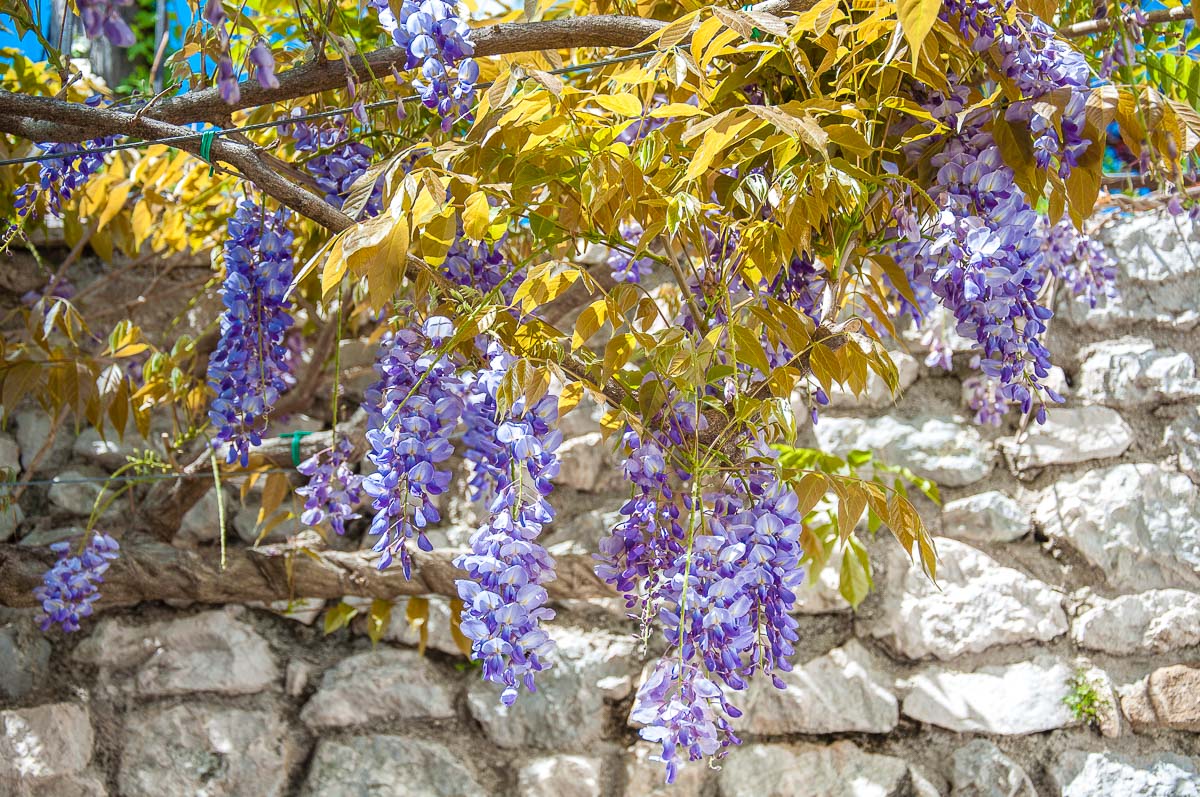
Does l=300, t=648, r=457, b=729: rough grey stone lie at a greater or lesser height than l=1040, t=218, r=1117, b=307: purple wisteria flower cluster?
lesser

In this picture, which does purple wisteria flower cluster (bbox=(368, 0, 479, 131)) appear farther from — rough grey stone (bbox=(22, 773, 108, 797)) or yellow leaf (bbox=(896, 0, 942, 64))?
rough grey stone (bbox=(22, 773, 108, 797))

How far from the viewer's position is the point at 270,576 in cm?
166

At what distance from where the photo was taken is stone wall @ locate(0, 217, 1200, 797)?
1.58 m

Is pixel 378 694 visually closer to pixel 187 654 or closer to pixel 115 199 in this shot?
pixel 187 654

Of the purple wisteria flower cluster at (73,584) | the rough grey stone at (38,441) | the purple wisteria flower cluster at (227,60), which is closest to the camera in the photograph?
→ the purple wisteria flower cluster at (227,60)

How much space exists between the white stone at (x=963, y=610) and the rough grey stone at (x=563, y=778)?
0.49m

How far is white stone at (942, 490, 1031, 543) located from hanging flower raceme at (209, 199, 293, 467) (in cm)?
108

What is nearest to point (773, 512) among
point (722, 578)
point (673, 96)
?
point (722, 578)

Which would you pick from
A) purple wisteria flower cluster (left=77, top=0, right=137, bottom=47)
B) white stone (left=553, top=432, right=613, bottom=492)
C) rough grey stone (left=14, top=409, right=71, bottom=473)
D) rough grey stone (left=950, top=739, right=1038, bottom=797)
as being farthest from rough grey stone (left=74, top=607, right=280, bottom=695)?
purple wisteria flower cluster (left=77, top=0, right=137, bottom=47)

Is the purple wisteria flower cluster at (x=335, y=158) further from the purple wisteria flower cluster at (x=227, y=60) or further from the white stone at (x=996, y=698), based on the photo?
the white stone at (x=996, y=698)

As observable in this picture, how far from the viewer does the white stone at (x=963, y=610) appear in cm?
162

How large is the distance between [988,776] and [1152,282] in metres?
0.87

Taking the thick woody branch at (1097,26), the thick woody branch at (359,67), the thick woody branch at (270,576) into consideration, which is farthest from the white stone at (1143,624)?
the thick woody branch at (359,67)

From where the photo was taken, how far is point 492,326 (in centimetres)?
89
